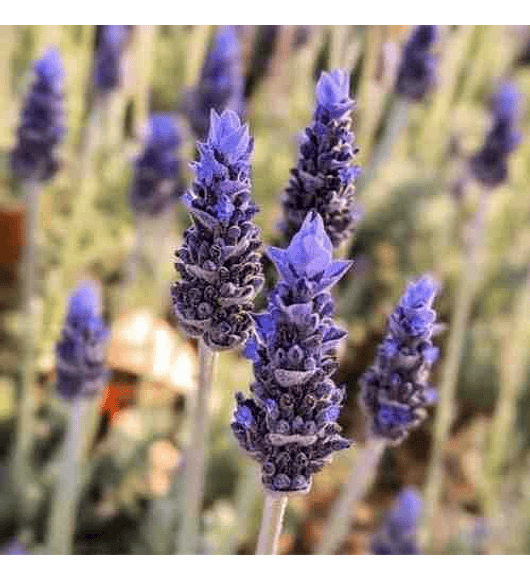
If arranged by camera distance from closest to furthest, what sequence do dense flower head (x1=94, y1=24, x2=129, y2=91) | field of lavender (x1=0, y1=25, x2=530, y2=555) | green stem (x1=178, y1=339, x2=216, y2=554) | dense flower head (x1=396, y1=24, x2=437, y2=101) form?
field of lavender (x1=0, y1=25, x2=530, y2=555) < green stem (x1=178, y1=339, x2=216, y2=554) < dense flower head (x1=396, y1=24, x2=437, y2=101) < dense flower head (x1=94, y1=24, x2=129, y2=91)

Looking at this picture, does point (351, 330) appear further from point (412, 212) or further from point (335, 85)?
point (335, 85)

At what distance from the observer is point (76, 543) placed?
1.83 metres

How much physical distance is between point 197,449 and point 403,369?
0.19 m

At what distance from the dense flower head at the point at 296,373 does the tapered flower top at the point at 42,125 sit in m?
0.83

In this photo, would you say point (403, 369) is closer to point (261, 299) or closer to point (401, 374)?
point (401, 374)

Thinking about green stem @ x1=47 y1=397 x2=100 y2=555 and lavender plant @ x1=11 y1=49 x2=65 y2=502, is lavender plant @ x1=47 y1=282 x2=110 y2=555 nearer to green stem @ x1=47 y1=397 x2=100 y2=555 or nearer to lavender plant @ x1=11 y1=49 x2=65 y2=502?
green stem @ x1=47 y1=397 x2=100 y2=555

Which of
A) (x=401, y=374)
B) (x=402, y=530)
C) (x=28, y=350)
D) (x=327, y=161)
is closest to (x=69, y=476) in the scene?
(x=28, y=350)

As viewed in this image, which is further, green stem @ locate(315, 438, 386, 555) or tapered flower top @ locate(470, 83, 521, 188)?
tapered flower top @ locate(470, 83, 521, 188)

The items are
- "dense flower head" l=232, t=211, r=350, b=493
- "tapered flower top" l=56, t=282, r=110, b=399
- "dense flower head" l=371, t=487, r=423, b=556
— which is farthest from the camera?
"dense flower head" l=371, t=487, r=423, b=556

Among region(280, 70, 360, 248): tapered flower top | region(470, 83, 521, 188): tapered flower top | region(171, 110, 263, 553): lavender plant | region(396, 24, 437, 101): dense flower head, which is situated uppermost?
region(396, 24, 437, 101): dense flower head

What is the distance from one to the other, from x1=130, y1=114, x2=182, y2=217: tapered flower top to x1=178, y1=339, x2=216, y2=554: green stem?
626mm

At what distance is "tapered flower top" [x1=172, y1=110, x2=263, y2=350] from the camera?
0.80 metres

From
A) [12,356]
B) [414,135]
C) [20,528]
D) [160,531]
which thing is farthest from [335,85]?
[414,135]

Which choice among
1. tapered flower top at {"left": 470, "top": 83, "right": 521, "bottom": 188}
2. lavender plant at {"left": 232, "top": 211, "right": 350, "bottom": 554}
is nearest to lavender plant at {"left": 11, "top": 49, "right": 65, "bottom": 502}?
tapered flower top at {"left": 470, "top": 83, "right": 521, "bottom": 188}
